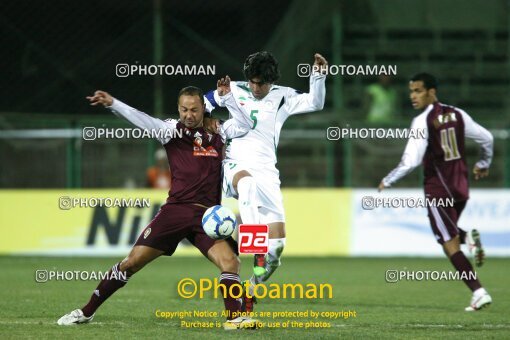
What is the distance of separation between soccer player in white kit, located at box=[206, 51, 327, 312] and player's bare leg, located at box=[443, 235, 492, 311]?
192cm

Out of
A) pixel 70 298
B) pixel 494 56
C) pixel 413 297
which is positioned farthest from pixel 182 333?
pixel 494 56

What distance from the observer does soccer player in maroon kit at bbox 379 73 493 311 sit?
10.2 meters

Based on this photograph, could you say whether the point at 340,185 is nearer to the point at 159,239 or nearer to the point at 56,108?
the point at 56,108

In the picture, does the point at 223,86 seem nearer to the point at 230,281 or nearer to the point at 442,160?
the point at 230,281

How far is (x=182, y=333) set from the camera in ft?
25.1

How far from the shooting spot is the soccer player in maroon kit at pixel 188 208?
7.80 meters

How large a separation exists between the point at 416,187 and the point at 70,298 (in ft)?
30.8

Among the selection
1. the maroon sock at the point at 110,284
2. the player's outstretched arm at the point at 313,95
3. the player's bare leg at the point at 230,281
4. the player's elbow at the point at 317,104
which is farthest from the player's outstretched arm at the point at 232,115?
the maroon sock at the point at 110,284

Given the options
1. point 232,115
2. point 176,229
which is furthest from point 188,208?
point 232,115

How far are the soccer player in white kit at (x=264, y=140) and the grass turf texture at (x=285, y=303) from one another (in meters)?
0.92

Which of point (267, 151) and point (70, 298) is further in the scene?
point (70, 298)

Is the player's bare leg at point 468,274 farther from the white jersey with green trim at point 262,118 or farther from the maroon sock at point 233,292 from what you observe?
the maroon sock at point 233,292

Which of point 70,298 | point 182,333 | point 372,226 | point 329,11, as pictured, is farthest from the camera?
point 329,11

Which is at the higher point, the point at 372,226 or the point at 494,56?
the point at 494,56
